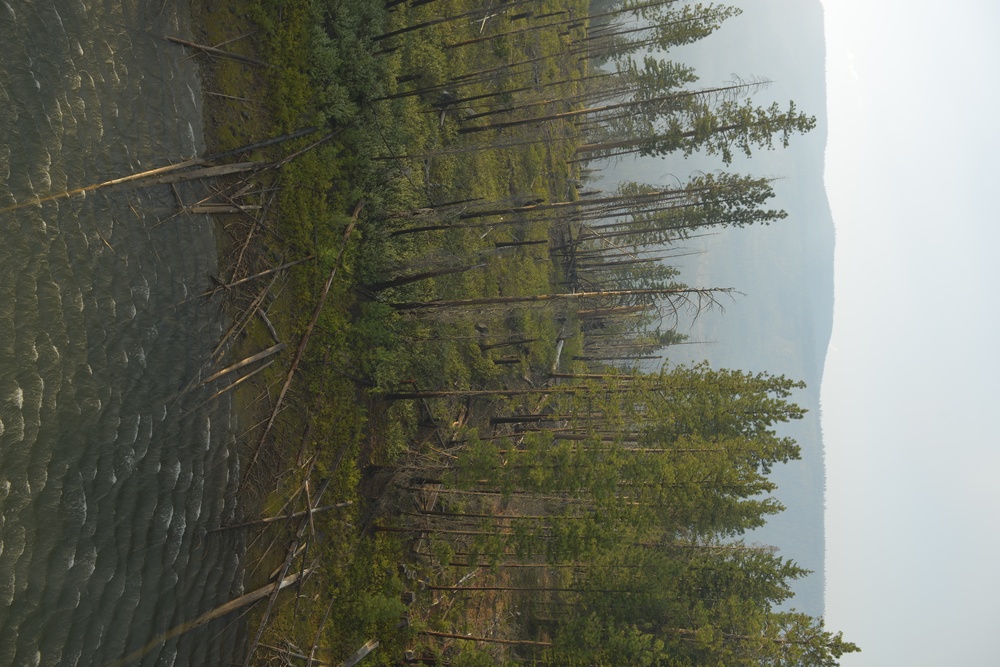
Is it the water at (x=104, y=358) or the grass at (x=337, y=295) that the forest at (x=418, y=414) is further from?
the water at (x=104, y=358)

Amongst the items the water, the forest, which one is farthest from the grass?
the water

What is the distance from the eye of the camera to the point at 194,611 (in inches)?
480

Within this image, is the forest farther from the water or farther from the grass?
the water

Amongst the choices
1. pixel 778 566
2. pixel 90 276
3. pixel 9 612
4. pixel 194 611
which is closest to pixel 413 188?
pixel 90 276

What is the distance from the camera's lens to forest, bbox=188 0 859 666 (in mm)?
14680

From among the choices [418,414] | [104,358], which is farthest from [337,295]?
[104,358]

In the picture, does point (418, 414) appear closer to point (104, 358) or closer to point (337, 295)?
point (337, 295)

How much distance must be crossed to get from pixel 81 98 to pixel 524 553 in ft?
42.8

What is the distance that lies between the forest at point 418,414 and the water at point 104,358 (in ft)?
3.13

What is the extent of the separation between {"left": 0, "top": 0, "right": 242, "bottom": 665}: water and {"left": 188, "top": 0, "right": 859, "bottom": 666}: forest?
37.6 inches

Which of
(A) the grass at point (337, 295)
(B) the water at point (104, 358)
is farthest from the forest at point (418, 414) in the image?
(B) the water at point (104, 358)

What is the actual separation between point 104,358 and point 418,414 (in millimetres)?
9280

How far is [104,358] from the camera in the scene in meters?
11.1

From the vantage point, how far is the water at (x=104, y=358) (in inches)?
381
